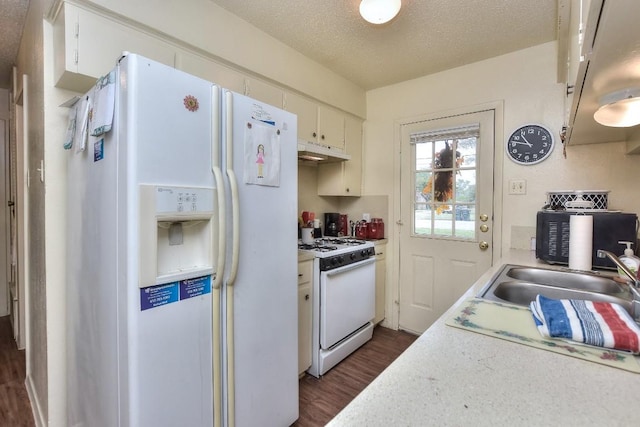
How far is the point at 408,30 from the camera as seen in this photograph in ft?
6.68

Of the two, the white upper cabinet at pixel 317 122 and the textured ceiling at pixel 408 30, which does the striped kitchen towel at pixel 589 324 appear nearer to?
the textured ceiling at pixel 408 30

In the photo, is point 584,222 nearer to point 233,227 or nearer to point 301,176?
point 233,227

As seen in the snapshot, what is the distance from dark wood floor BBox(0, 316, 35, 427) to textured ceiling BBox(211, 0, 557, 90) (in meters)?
2.67

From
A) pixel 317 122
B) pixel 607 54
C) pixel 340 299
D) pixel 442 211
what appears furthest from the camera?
pixel 442 211

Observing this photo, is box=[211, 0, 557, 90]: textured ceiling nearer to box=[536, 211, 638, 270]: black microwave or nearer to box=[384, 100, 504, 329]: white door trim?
box=[384, 100, 504, 329]: white door trim

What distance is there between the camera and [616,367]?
0.66 metres

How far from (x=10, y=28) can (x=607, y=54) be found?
10.4 feet

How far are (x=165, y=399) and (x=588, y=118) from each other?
6.94ft

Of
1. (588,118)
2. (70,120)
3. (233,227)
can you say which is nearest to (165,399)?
(233,227)

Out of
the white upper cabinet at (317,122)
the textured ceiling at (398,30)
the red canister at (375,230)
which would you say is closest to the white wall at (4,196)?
the textured ceiling at (398,30)

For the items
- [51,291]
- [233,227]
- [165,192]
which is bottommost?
[51,291]

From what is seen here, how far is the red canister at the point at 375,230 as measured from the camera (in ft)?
9.71

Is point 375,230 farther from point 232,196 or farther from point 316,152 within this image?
point 232,196

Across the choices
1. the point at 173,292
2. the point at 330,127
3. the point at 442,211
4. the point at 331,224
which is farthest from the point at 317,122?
the point at 173,292
